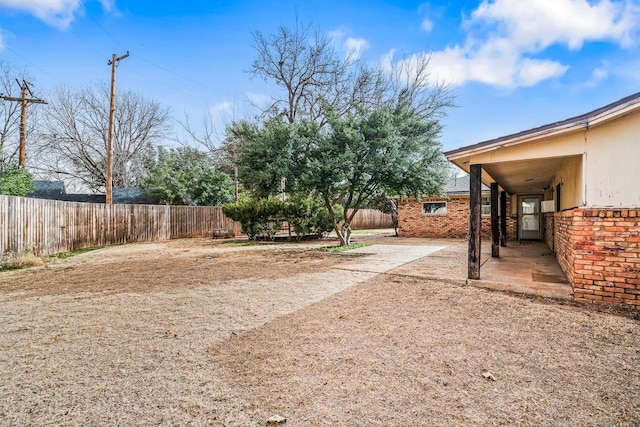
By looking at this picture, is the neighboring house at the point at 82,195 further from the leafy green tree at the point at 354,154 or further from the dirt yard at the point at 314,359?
the dirt yard at the point at 314,359

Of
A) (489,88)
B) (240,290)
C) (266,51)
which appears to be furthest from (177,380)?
(266,51)

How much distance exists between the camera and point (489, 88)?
14.3m

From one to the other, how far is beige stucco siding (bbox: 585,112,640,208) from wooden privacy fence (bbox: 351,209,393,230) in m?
21.4

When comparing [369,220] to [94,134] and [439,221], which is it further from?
[94,134]

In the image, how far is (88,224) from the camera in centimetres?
1208

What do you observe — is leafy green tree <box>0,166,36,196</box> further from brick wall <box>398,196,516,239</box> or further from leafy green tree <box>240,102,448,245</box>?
brick wall <box>398,196,516,239</box>

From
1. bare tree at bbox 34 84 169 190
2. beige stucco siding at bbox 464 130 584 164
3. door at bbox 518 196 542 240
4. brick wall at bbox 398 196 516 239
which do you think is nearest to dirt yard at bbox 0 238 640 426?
beige stucco siding at bbox 464 130 584 164

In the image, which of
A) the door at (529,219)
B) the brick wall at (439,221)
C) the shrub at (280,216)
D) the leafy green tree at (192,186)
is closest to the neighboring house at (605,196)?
the door at (529,219)

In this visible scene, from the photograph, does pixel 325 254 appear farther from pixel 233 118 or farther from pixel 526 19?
pixel 233 118

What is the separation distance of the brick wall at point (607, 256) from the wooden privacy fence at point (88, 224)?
1131 centimetres

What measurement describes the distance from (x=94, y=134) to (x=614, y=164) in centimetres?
3226

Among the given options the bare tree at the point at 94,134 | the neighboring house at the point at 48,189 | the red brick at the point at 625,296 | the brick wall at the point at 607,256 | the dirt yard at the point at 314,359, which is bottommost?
the dirt yard at the point at 314,359

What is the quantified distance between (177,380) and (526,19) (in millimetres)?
11012

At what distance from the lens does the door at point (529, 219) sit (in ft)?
43.1
